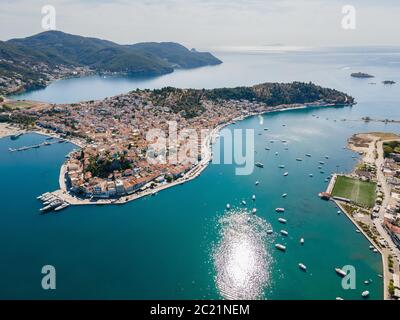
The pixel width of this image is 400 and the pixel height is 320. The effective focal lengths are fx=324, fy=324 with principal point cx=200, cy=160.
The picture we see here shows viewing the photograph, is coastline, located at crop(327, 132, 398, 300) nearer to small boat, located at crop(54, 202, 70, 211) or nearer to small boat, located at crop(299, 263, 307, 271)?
small boat, located at crop(299, 263, 307, 271)

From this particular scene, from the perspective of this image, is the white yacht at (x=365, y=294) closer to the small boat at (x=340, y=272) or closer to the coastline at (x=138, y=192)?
the small boat at (x=340, y=272)

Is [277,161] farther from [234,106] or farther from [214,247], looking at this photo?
[234,106]

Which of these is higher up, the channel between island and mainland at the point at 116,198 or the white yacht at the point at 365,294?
the channel between island and mainland at the point at 116,198

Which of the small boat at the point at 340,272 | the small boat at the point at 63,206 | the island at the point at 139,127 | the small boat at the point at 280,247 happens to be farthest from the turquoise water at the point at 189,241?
the island at the point at 139,127

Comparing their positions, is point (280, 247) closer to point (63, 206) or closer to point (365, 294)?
point (365, 294)

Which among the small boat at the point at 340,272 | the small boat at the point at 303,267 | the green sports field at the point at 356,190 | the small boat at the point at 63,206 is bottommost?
the small boat at the point at 340,272

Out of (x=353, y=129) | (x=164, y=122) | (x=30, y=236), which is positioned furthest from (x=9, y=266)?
(x=353, y=129)

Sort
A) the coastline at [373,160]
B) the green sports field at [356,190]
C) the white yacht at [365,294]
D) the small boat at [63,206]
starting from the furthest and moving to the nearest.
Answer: the green sports field at [356,190] → the small boat at [63,206] → the coastline at [373,160] → the white yacht at [365,294]
